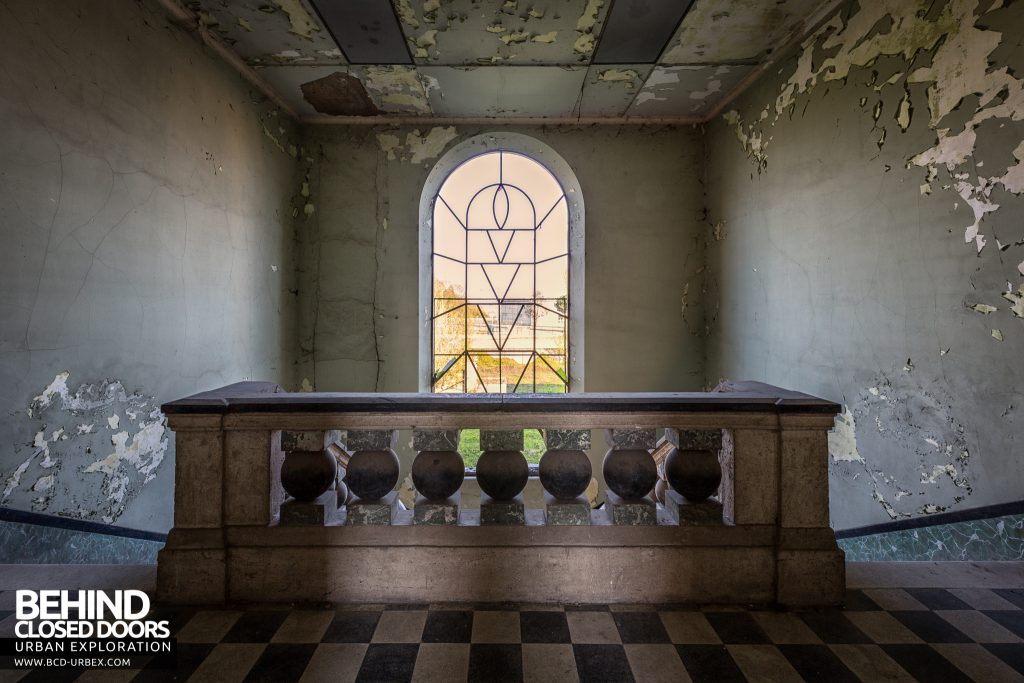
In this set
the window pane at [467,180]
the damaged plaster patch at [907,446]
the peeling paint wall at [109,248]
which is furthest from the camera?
the window pane at [467,180]

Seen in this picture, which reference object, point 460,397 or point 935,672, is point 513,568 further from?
point 935,672

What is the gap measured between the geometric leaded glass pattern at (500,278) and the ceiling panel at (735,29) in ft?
5.82

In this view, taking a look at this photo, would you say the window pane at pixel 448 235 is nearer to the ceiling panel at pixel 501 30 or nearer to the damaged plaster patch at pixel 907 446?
the ceiling panel at pixel 501 30

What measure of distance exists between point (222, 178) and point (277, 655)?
124 inches

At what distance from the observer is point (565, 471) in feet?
5.40

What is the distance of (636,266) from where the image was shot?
15.7ft

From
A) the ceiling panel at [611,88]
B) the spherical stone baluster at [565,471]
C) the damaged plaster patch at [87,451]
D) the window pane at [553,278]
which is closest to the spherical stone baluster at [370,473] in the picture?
the spherical stone baluster at [565,471]

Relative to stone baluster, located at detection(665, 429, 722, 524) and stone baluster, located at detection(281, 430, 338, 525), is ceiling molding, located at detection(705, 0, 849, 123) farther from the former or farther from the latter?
stone baluster, located at detection(281, 430, 338, 525)

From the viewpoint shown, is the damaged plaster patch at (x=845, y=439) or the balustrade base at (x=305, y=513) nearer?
the balustrade base at (x=305, y=513)

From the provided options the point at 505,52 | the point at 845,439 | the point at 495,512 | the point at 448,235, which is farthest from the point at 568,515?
the point at 448,235

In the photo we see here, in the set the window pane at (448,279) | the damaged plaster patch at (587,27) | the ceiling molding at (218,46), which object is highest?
the damaged plaster patch at (587,27)

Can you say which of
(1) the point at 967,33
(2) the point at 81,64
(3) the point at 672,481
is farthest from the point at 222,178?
(1) the point at 967,33

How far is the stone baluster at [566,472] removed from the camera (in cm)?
163

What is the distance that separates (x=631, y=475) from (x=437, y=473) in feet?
2.15
